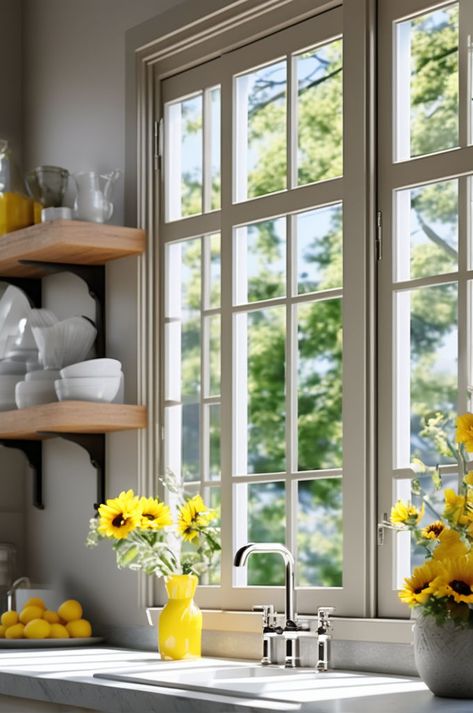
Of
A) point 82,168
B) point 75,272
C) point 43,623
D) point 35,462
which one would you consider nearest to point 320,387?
point 35,462

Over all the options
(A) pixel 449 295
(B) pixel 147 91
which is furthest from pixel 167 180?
(A) pixel 449 295

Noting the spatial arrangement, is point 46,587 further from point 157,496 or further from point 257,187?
point 257,187

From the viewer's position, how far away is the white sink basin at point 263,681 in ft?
7.82

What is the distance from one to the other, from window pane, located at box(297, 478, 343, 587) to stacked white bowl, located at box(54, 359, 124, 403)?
34.1 feet

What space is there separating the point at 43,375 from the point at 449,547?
1.70 meters

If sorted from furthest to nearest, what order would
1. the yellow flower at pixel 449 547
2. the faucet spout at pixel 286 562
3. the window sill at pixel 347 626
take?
the faucet spout at pixel 286 562 → the window sill at pixel 347 626 → the yellow flower at pixel 449 547

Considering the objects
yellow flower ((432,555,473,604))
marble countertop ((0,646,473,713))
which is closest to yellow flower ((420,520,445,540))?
yellow flower ((432,555,473,604))

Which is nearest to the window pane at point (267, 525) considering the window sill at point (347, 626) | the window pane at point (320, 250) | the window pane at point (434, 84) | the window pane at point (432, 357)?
the window pane at point (432, 357)

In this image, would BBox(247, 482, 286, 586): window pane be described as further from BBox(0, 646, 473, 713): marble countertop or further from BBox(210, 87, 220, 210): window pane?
BBox(0, 646, 473, 713): marble countertop

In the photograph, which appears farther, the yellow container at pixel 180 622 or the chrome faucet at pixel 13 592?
the chrome faucet at pixel 13 592

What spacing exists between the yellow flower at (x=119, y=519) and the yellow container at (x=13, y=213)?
1.10m

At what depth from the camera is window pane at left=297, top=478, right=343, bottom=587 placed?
1390 centimetres

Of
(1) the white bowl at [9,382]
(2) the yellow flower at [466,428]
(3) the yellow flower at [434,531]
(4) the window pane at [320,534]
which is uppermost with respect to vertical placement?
(1) the white bowl at [9,382]

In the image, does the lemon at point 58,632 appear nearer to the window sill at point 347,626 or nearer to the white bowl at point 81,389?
the window sill at point 347,626
